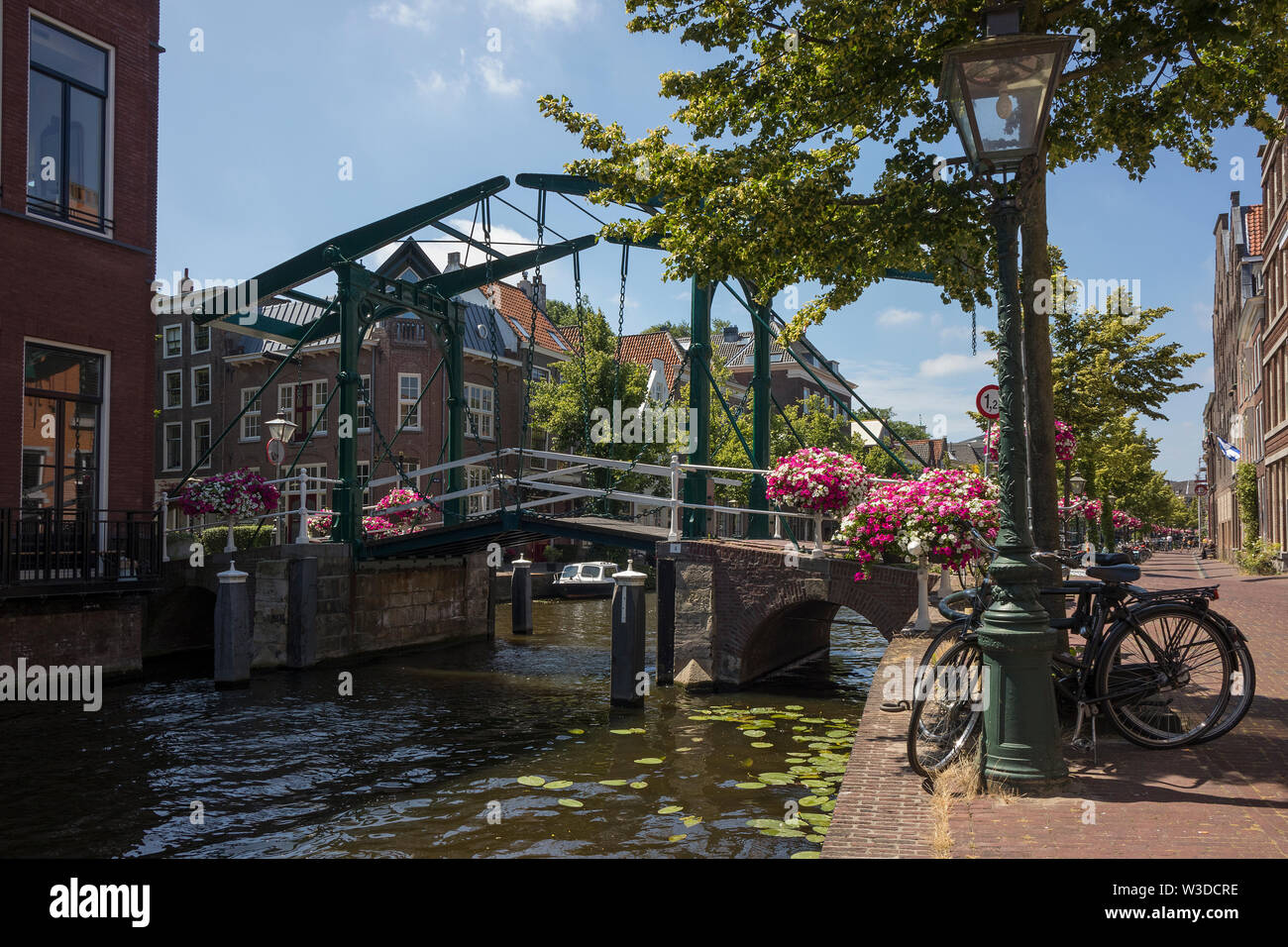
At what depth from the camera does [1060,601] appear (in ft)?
19.9

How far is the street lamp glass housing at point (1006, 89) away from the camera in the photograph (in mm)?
4660

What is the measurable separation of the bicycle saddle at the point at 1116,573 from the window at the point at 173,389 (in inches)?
1419

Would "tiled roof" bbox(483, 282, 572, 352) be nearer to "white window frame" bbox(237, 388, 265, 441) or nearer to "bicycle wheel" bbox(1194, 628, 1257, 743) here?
"white window frame" bbox(237, 388, 265, 441)

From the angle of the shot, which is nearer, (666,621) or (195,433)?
(666,621)

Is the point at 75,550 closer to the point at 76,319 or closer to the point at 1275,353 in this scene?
the point at 76,319

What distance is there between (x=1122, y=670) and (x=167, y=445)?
36.6m

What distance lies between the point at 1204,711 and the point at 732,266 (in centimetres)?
442

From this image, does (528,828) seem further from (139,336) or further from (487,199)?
(487,199)

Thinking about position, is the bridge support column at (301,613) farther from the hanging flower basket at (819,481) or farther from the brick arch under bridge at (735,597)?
A: the hanging flower basket at (819,481)

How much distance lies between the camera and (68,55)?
12789 millimetres

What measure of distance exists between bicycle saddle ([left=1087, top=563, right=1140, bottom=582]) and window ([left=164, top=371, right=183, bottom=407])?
1419 inches

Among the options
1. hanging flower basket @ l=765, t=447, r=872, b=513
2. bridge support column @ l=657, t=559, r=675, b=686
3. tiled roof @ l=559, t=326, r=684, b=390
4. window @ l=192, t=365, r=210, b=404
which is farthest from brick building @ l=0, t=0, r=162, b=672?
tiled roof @ l=559, t=326, r=684, b=390

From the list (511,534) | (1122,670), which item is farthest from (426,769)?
(511,534)
